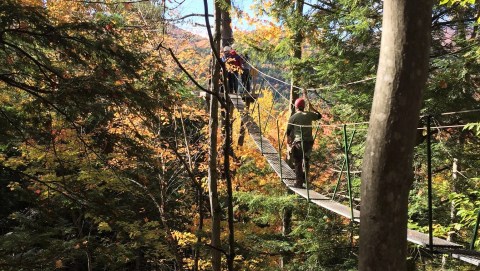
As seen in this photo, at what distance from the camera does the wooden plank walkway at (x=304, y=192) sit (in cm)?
265

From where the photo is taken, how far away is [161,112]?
19.7ft

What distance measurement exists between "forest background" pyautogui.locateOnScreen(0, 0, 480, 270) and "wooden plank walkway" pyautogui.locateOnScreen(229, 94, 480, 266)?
0.69 metres

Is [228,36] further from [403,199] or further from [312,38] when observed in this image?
[403,199]

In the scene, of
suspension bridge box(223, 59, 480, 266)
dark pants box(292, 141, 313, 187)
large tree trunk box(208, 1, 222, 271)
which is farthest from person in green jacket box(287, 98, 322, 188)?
large tree trunk box(208, 1, 222, 271)

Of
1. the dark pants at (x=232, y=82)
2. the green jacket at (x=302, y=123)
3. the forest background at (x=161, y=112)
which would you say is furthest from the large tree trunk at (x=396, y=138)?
the dark pants at (x=232, y=82)

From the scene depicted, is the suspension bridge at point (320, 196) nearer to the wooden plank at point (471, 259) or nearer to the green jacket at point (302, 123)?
the wooden plank at point (471, 259)

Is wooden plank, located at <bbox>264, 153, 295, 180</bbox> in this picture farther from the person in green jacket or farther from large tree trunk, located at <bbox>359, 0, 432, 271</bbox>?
large tree trunk, located at <bbox>359, 0, 432, 271</bbox>

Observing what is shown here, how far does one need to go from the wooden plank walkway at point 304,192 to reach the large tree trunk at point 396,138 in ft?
3.56

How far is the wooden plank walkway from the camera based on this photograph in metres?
2.65

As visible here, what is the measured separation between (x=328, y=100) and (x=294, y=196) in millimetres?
2176

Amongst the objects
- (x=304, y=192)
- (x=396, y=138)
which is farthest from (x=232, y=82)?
(x=396, y=138)

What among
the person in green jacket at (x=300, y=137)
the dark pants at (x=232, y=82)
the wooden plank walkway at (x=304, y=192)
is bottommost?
the wooden plank walkway at (x=304, y=192)

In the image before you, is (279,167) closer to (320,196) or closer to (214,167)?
(320,196)

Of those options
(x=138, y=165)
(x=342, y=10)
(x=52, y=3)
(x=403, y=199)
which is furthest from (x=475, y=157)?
(x=52, y=3)
